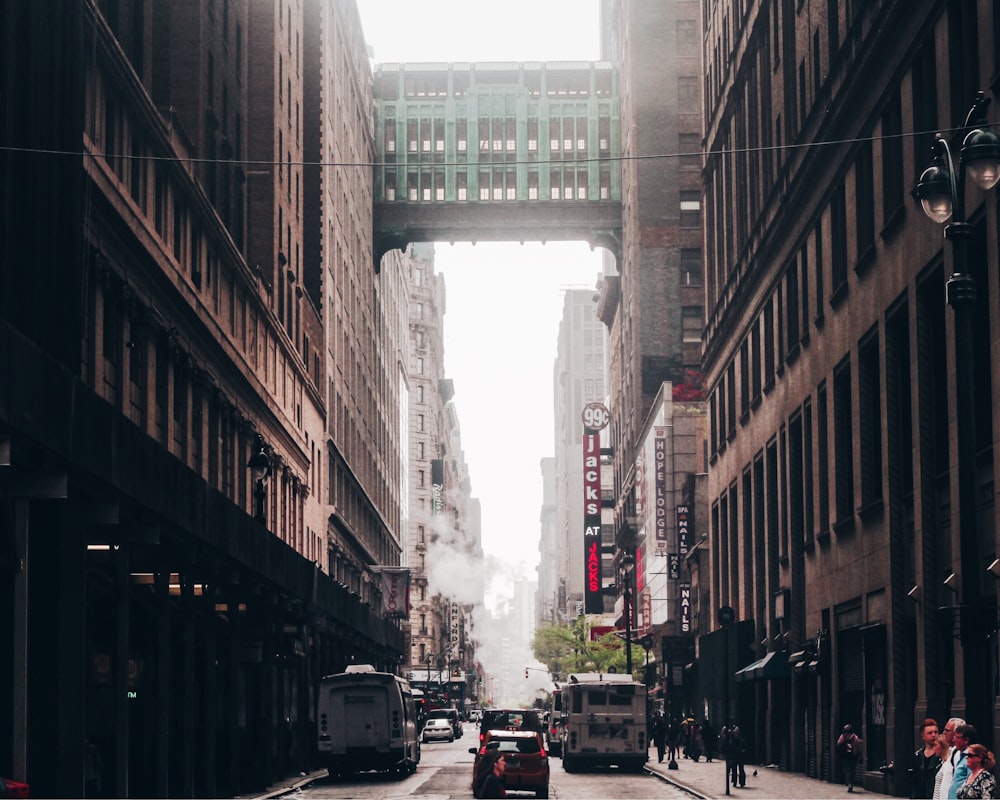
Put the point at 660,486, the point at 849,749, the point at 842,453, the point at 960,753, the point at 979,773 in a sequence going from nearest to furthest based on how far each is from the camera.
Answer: the point at 979,773 → the point at 960,753 → the point at 849,749 → the point at 842,453 → the point at 660,486

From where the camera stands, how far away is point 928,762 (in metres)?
24.4

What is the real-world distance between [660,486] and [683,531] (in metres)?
4.85

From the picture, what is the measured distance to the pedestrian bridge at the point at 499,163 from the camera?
110938mm

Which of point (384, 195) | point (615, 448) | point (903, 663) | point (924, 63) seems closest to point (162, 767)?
point (903, 663)

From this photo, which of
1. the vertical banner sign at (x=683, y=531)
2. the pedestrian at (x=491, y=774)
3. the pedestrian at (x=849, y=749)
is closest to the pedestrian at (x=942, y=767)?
the pedestrian at (x=491, y=774)

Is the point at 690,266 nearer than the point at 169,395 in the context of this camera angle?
No

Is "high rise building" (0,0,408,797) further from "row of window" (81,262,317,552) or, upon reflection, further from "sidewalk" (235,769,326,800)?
"sidewalk" (235,769,326,800)

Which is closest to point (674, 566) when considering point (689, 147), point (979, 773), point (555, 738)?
point (555, 738)

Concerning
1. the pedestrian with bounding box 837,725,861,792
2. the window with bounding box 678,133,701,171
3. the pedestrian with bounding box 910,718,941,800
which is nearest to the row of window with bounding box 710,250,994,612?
the pedestrian with bounding box 910,718,941,800

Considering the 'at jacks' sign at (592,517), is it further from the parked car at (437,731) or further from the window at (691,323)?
the parked car at (437,731)

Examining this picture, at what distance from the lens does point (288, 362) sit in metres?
68.6

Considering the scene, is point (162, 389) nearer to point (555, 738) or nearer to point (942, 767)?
point (942, 767)

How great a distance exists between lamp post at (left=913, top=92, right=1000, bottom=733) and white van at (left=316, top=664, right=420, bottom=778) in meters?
30.0

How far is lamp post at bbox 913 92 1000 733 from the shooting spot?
18781 mm
